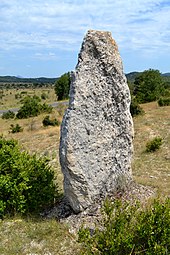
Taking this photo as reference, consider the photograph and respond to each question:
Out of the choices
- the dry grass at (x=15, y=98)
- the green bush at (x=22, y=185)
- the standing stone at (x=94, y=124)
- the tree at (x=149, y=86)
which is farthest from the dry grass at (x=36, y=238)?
the dry grass at (x=15, y=98)

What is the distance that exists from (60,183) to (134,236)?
217 inches

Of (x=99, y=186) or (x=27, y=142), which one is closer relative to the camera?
(x=99, y=186)

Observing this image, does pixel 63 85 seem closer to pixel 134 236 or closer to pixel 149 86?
pixel 149 86

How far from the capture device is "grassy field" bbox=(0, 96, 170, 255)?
20.6ft

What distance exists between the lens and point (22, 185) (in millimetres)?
7566

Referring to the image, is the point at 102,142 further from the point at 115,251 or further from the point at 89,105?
the point at 115,251

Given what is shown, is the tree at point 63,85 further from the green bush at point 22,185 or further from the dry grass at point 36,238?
the dry grass at point 36,238

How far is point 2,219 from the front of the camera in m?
7.52

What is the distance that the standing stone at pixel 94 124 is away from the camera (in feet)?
22.6

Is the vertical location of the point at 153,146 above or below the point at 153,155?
above

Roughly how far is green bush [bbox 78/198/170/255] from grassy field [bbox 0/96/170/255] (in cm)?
100

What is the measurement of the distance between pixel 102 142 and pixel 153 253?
272 cm

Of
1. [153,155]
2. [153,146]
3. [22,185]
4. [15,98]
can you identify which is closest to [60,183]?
[22,185]

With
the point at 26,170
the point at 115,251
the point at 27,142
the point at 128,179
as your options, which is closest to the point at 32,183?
the point at 26,170
